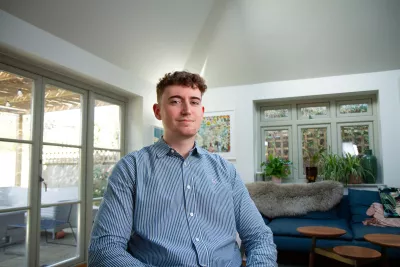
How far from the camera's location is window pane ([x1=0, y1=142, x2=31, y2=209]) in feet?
9.38

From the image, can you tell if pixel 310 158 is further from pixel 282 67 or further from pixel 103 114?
pixel 103 114

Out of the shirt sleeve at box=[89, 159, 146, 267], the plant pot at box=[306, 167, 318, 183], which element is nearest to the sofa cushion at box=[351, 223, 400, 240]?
the plant pot at box=[306, 167, 318, 183]

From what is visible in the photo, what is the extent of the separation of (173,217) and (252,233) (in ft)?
0.99

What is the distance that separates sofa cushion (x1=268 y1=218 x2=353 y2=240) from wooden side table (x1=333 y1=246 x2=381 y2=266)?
0.62 meters

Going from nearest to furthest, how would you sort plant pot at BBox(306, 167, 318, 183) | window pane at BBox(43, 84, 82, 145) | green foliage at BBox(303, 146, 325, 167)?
window pane at BBox(43, 84, 82, 145) < plant pot at BBox(306, 167, 318, 183) < green foliage at BBox(303, 146, 325, 167)

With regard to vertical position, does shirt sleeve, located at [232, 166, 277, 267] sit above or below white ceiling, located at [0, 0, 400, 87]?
below

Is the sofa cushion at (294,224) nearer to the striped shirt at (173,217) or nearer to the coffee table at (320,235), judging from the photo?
the coffee table at (320,235)

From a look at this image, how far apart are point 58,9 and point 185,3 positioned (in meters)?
1.39

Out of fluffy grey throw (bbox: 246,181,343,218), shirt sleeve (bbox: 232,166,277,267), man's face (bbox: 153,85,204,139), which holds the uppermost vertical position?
man's face (bbox: 153,85,204,139)

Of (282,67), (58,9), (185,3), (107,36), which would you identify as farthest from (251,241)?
(282,67)

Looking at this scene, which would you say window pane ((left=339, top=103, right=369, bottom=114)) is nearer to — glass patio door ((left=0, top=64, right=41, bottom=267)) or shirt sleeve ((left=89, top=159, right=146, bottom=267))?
glass patio door ((left=0, top=64, right=41, bottom=267))

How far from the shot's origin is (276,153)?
518cm

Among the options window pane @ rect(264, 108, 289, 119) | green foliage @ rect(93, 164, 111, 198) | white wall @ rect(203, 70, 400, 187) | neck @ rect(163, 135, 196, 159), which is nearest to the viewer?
neck @ rect(163, 135, 196, 159)

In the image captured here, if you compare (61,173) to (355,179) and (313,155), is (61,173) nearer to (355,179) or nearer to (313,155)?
(313,155)
